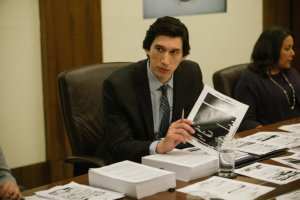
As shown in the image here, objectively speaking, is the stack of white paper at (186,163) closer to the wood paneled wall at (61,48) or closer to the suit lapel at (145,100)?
the suit lapel at (145,100)

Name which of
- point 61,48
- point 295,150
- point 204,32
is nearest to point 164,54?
point 295,150

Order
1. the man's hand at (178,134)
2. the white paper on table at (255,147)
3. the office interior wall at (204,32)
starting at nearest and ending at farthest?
the man's hand at (178,134), the white paper on table at (255,147), the office interior wall at (204,32)

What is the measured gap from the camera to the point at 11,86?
368cm

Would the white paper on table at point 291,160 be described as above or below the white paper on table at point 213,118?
below

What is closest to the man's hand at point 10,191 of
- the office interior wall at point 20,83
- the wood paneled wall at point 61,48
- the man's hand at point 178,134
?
the man's hand at point 178,134

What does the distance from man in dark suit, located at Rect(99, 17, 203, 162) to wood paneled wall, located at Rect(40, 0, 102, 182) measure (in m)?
1.35

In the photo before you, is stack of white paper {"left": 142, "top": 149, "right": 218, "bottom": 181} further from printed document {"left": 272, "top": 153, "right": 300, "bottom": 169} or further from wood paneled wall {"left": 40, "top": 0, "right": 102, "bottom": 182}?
wood paneled wall {"left": 40, "top": 0, "right": 102, "bottom": 182}

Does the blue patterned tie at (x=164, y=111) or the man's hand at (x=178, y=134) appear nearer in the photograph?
the man's hand at (x=178, y=134)

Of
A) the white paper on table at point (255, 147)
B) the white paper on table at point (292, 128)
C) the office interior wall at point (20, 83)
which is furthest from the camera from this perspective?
the office interior wall at point (20, 83)

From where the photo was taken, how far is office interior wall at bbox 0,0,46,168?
3.62 m

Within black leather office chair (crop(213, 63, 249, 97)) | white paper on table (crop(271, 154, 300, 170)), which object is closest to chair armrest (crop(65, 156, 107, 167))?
white paper on table (crop(271, 154, 300, 170))

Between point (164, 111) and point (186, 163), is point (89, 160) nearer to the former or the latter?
point (164, 111)

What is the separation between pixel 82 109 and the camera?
2684mm

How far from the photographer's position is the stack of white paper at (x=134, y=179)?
1.76 m
